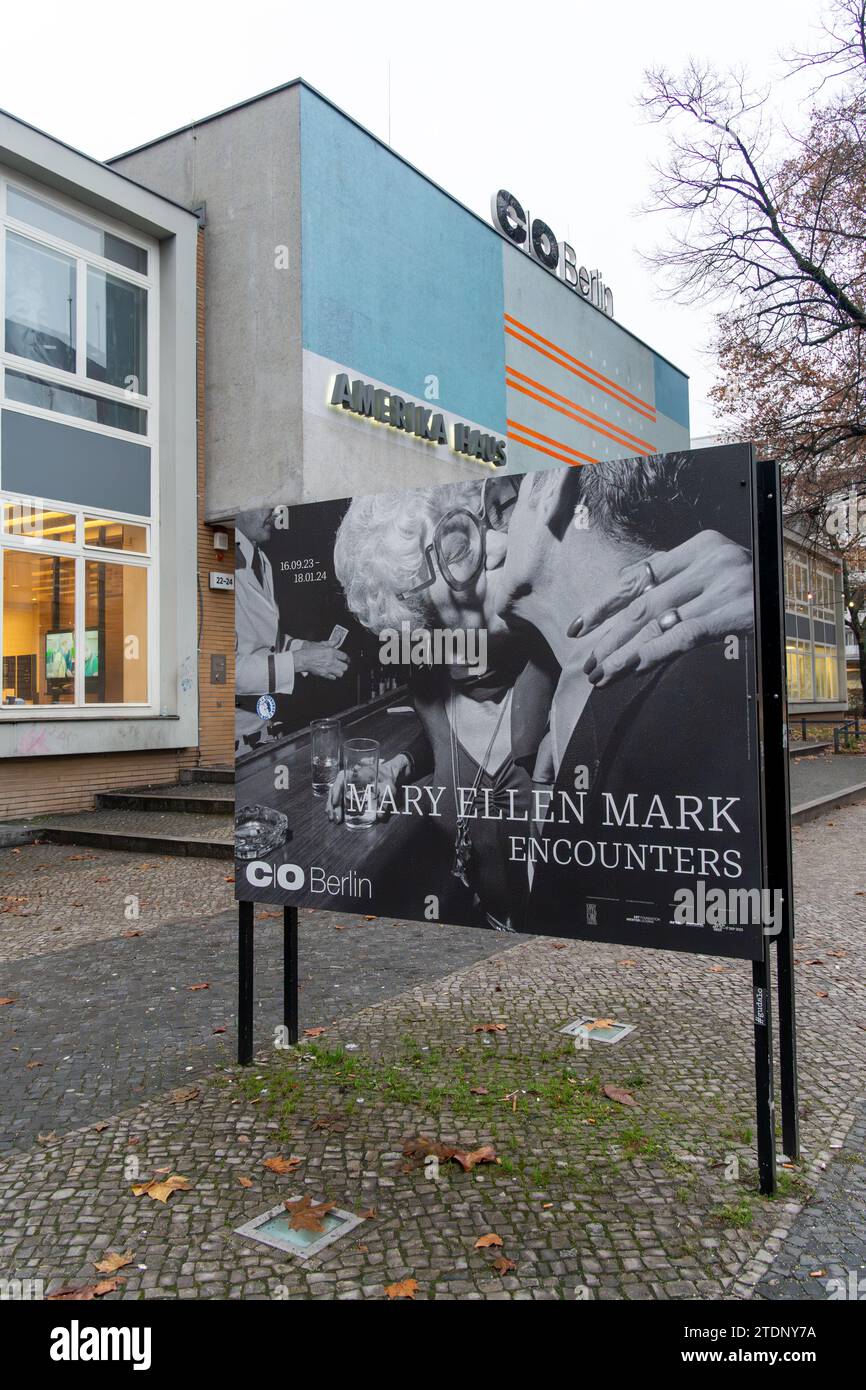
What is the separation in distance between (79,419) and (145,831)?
19.7 ft

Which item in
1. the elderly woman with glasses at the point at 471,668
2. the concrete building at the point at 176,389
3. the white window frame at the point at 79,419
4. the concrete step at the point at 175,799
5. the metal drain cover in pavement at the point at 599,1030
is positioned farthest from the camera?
the concrete building at the point at 176,389

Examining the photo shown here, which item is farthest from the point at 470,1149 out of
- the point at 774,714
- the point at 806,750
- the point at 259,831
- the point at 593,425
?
the point at 806,750

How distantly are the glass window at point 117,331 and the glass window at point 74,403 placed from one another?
36 cm

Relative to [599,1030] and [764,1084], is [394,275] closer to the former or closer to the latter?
[599,1030]

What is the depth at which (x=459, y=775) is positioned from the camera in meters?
3.75

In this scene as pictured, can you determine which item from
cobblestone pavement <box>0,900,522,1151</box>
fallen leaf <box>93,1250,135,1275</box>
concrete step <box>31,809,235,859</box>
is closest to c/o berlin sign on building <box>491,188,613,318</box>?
concrete step <box>31,809,235,859</box>

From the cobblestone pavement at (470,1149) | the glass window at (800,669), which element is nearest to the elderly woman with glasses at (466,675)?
the cobblestone pavement at (470,1149)

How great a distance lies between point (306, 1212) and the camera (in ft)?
9.78

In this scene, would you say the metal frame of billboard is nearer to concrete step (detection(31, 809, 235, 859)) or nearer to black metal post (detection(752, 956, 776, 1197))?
black metal post (detection(752, 956, 776, 1197))

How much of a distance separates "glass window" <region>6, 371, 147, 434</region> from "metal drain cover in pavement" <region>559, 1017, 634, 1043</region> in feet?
36.5

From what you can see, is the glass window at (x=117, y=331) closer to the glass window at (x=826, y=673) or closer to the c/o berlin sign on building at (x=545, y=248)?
the c/o berlin sign on building at (x=545, y=248)

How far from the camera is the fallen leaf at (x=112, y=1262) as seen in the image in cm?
271
